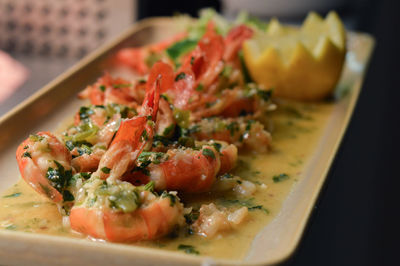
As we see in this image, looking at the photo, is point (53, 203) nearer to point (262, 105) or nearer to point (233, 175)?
point (233, 175)

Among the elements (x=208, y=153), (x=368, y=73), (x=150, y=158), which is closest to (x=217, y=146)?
(x=208, y=153)

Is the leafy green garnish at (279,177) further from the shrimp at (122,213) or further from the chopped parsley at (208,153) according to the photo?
the shrimp at (122,213)

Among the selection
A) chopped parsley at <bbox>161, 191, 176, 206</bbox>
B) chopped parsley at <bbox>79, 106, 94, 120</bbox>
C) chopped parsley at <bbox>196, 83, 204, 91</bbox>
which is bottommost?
chopped parsley at <bbox>79, 106, 94, 120</bbox>

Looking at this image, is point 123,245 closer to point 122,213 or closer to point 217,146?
point 122,213

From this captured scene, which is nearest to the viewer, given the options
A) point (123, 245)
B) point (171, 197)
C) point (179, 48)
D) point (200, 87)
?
point (123, 245)

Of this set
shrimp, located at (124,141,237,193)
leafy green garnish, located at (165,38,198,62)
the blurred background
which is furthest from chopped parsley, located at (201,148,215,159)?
the blurred background

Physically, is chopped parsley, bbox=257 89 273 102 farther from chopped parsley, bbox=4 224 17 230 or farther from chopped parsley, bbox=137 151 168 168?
chopped parsley, bbox=4 224 17 230

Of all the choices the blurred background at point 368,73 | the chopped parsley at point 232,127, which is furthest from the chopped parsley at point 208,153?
the blurred background at point 368,73
